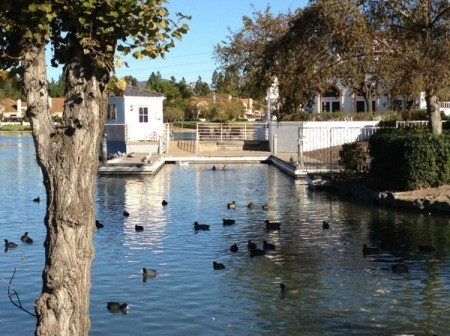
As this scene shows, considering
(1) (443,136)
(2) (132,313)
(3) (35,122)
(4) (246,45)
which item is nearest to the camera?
(3) (35,122)

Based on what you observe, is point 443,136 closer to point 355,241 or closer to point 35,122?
point 355,241

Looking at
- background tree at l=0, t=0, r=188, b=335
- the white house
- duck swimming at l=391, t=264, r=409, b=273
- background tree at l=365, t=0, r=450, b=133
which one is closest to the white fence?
the white house

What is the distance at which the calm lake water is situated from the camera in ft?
35.1

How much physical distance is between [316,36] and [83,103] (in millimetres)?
21076

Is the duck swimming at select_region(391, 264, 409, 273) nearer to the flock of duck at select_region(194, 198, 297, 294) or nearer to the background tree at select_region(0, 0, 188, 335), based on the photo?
the flock of duck at select_region(194, 198, 297, 294)

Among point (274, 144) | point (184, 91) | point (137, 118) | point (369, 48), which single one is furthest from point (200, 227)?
point (184, 91)

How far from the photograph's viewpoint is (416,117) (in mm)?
42156

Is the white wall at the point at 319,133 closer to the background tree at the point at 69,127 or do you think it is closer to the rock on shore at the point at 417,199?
the rock on shore at the point at 417,199

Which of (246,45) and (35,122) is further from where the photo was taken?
(246,45)

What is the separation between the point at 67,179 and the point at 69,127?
0.35 meters

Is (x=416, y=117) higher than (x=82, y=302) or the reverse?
higher

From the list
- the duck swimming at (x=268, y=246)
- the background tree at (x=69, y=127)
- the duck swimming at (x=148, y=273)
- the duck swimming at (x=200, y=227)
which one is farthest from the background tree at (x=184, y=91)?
the background tree at (x=69, y=127)

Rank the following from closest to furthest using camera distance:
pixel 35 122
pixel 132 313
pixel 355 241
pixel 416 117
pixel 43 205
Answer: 1. pixel 35 122
2. pixel 132 313
3. pixel 355 241
4. pixel 43 205
5. pixel 416 117

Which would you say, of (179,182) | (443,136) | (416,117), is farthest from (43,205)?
(416,117)
